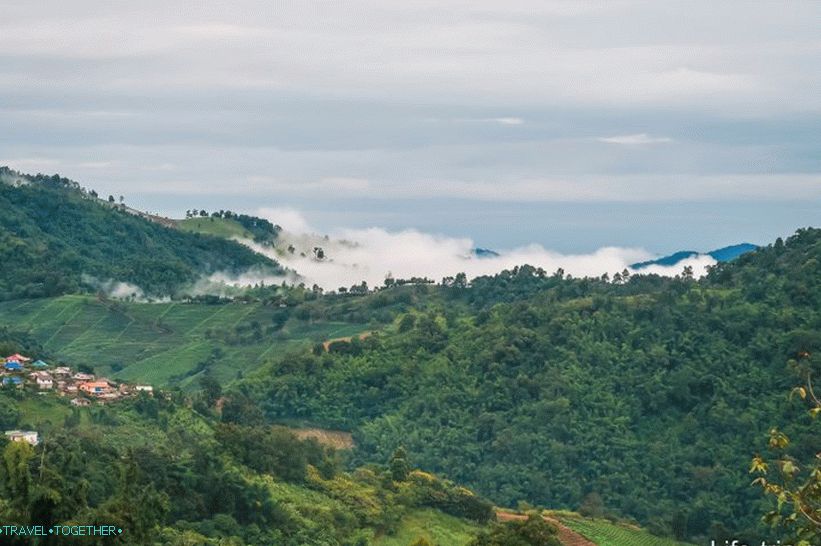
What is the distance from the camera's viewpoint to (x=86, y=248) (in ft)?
416

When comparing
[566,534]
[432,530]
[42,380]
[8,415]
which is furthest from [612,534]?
[42,380]

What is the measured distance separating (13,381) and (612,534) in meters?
21.7

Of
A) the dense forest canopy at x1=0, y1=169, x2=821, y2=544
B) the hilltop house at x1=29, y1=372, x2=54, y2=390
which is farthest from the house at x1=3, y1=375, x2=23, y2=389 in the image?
the dense forest canopy at x1=0, y1=169, x2=821, y2=544

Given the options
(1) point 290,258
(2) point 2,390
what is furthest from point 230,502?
(1) point 290,258

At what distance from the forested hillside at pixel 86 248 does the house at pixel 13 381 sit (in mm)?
46805

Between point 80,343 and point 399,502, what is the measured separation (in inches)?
1853

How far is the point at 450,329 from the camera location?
82.0 metres

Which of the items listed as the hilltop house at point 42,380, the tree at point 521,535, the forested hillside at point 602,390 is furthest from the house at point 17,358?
the tree at point 521,535

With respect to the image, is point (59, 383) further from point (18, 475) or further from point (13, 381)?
point (18, 475)

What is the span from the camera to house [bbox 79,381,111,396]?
192 ft

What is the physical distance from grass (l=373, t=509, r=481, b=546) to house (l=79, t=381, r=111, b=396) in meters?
14.2

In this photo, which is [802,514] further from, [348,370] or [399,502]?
[348,370]

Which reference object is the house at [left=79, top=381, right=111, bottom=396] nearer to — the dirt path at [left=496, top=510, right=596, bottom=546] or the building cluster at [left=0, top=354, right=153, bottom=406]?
the building cluster at [left=0, top=354, right=153, bottom=406]

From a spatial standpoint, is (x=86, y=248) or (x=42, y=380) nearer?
(x=42, y=380)
